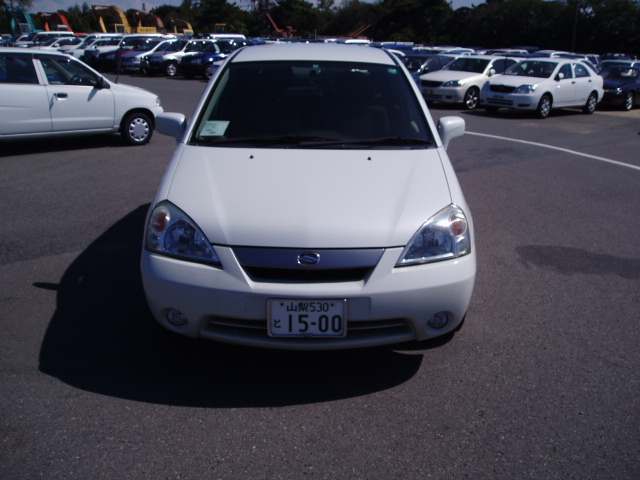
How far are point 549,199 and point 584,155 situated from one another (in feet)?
12.3

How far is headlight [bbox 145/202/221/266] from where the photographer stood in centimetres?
305

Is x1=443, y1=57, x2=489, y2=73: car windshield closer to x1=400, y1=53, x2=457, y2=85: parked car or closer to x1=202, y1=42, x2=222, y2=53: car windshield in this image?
x1=400, y1=53, x2=457, y2=85: parked car

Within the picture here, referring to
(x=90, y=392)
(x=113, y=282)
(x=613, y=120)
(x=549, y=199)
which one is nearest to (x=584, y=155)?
(x=549, y=199)

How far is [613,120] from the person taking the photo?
53.2 ft

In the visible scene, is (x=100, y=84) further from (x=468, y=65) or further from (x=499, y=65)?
(x=499, y=65)

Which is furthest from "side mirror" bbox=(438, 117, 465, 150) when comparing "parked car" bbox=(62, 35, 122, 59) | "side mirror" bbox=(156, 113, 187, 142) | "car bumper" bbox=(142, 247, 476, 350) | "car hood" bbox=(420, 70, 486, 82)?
"parked car" bbox=(62, 35, 122, 59)

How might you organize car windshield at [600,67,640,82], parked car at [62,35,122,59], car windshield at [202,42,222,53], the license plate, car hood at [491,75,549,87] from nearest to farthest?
the license plate
car hood at [491,75,549,87]
car windshield at [600,67,640,82]
car windshield at [202,42,222,53]
parked car at [62,35,122,59]

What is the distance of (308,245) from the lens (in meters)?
2.97

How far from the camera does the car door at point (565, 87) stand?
16.2 metres

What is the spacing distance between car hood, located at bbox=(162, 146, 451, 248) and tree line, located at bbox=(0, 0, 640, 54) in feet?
117

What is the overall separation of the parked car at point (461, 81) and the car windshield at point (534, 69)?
1081mm

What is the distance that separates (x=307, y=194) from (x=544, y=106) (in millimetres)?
14508

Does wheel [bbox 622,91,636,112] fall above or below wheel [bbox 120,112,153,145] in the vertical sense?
below

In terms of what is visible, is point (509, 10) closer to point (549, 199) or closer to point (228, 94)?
point (549, 199)
